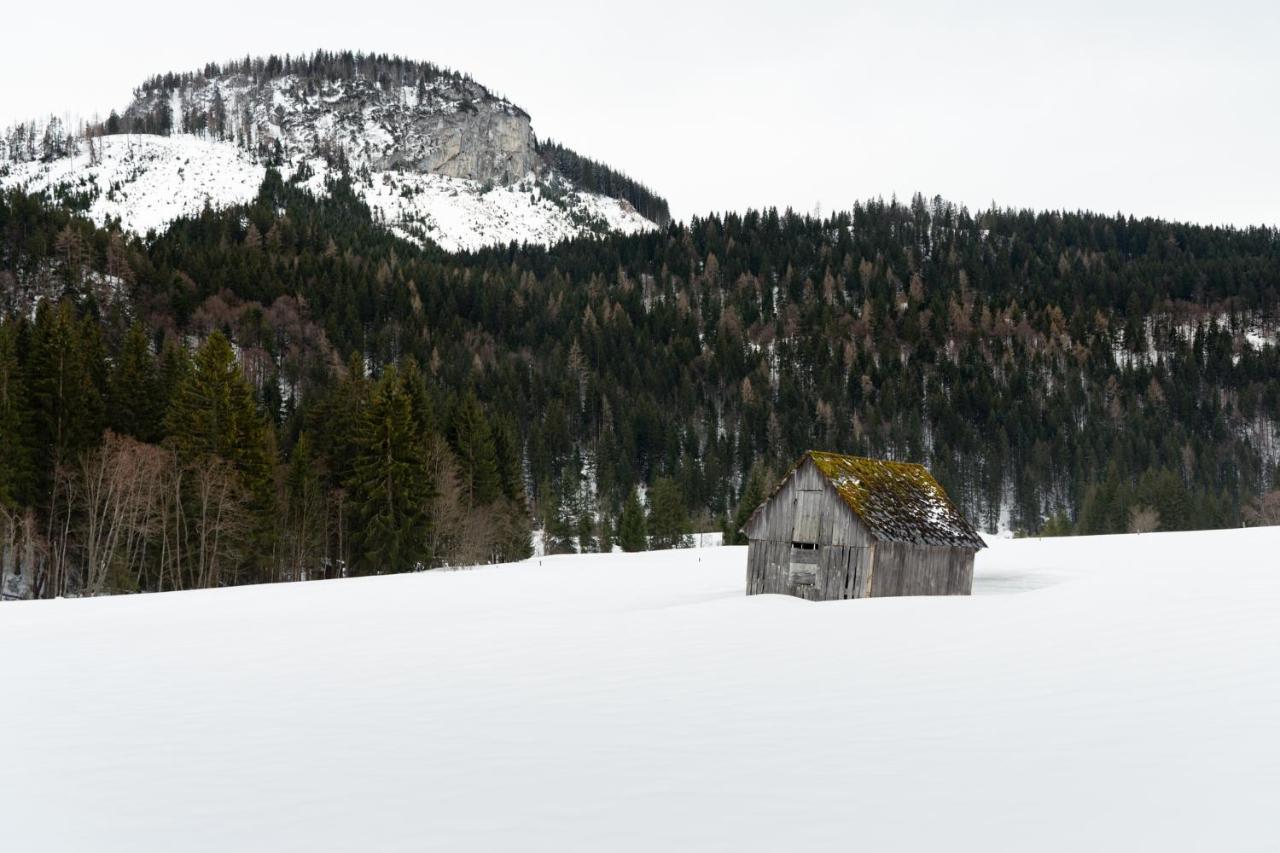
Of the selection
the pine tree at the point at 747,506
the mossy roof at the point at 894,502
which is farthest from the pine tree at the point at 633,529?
the mossy roof at the point at 894,502

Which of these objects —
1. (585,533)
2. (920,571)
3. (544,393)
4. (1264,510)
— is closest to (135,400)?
(920,571)

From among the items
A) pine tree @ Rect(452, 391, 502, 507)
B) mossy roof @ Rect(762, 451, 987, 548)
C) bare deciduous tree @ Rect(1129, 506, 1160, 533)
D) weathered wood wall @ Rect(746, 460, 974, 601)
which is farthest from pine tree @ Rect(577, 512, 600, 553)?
bare deciduous tree @ Rect(1129, 506, 1160, 533)

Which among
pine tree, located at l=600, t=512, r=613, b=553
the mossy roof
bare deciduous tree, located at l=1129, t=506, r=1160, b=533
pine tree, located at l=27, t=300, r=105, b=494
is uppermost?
pine tree, located at l=27, t=300, r=105, b=494

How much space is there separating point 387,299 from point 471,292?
70.9ft

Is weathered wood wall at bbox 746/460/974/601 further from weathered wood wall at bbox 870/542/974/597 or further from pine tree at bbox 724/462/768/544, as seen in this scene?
pine tree at bbox 724/462/768/544

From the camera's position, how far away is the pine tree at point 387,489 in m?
48.8

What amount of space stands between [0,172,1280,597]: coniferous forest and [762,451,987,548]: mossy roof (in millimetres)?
28078

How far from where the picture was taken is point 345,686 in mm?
15898

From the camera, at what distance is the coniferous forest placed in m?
43.4

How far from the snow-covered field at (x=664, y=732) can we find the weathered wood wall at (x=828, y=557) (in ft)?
15.6

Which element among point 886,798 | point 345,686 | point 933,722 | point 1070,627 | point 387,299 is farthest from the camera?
point 387,299

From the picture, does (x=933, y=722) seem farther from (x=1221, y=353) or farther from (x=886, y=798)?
(x=1221, y=353)

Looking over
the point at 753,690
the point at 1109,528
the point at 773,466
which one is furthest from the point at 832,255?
the point at 753,690

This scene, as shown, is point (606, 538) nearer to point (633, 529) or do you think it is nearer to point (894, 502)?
point (633, 529)
